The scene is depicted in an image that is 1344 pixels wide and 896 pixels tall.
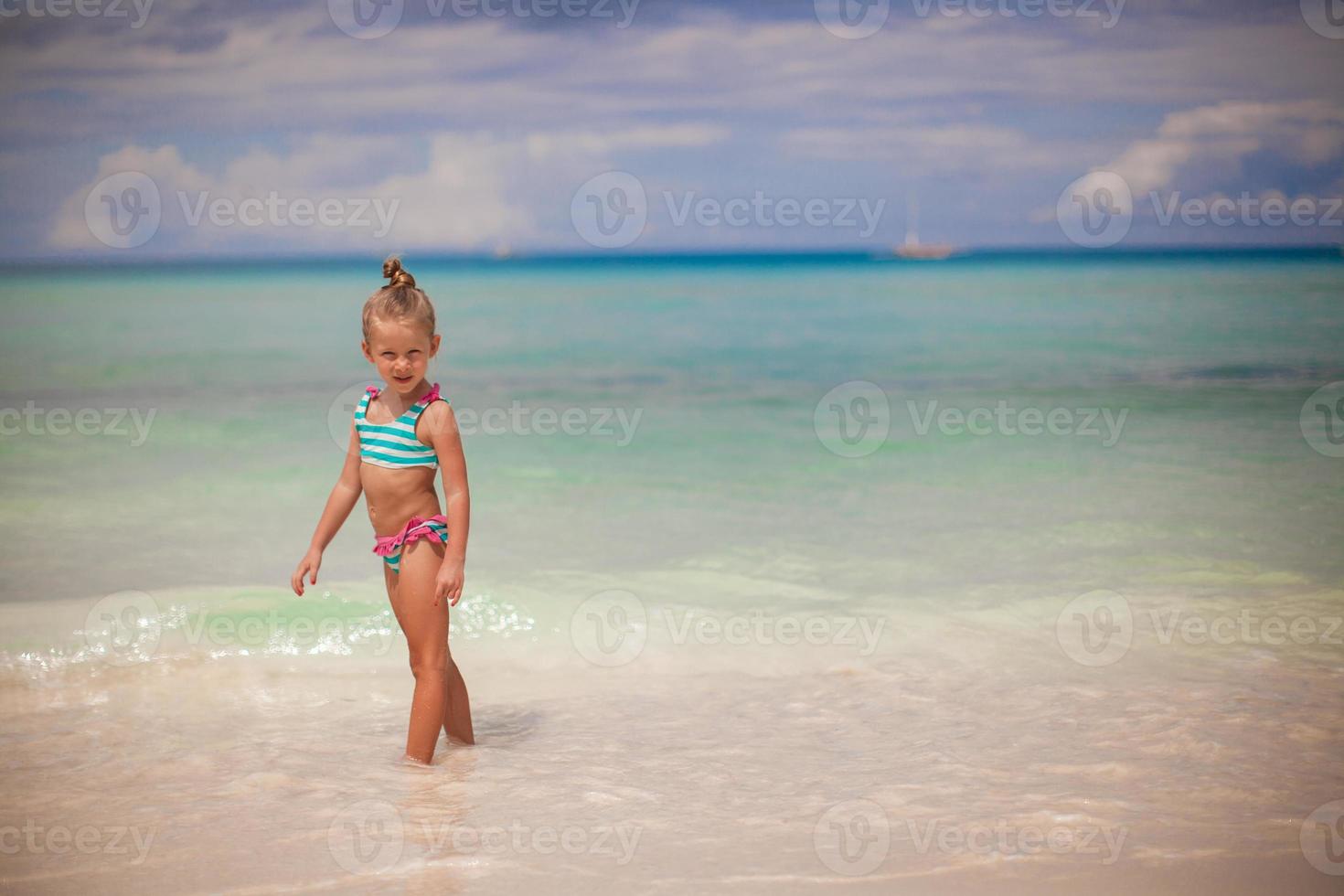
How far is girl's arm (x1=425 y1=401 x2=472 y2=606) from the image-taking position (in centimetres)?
306

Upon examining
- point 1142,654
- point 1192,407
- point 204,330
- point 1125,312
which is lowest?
point 1142,654

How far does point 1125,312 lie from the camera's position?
71.9ft

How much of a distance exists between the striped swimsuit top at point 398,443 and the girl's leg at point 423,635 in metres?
0.22

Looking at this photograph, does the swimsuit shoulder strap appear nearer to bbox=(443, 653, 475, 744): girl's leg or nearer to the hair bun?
the hair bun

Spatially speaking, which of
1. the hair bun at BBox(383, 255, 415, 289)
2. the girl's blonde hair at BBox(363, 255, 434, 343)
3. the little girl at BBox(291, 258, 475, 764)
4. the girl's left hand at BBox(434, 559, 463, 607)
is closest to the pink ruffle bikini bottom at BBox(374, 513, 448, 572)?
the little girl at BBox(291, 258, 475, 764)

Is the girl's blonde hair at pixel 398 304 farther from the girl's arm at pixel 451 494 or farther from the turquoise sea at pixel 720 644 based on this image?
the turquoise sea at pixel 720 644

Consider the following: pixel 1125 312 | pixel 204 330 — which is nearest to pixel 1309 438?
pixel 1125 312

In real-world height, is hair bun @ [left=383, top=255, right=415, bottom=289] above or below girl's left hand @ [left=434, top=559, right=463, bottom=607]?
above

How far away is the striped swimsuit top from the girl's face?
0.09m

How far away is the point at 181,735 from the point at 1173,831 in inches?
110

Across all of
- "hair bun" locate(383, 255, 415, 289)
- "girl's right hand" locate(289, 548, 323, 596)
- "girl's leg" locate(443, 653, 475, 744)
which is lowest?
"girl's leg" locate(443, 653, 475, 744)

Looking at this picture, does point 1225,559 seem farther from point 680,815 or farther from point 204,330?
point 204,330

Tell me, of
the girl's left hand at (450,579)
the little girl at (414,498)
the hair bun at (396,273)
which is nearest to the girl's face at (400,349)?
the little girl at (414,498)

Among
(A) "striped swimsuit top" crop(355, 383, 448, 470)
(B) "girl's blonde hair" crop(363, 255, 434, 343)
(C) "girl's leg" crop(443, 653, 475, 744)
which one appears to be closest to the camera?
(B) "girl's blonde hair" crop(363, 255, 434, 343)
